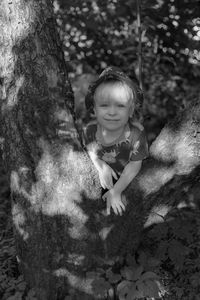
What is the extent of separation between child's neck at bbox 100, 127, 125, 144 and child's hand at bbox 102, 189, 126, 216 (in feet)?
1.52

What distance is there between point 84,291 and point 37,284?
1.32ft

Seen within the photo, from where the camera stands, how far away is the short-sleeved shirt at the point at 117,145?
3.30 m

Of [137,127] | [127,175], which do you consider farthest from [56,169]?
[137,127]

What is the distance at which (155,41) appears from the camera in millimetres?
5660

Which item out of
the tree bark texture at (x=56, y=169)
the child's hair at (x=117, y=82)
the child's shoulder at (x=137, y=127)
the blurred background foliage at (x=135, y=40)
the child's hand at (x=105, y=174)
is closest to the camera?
the tree bark texture at (x=56, y=169)

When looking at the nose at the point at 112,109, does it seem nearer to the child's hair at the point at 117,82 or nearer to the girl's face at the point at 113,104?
the girl's face at the point at 113,104

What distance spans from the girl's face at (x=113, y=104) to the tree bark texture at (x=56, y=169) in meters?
0.24

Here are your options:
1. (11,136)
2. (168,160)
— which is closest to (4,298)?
(11,136)

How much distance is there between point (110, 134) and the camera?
3.36 metres

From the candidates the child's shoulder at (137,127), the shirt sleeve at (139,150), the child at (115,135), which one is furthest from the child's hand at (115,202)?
the child's shoulder at (137,127)

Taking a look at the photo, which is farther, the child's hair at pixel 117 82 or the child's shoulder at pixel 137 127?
the child's shoulder at pixel 137 127

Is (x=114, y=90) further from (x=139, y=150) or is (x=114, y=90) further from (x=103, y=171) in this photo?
(x=103, y=171)

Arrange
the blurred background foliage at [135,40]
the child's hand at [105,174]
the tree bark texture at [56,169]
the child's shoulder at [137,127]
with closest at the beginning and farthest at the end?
the tree bark texture at [56,169]
the child's hand at [105,174]
the child's shoulder at [137,127]
the blurred background foliage at [135,40]

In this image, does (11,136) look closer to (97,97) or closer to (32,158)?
(32,158)
